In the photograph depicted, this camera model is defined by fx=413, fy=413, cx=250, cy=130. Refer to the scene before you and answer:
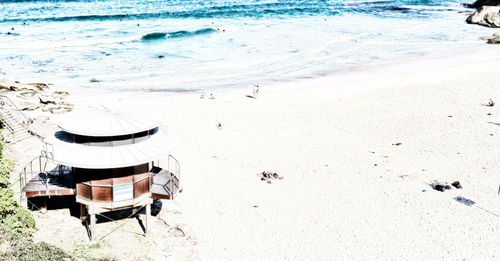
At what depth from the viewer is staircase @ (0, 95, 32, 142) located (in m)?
24.5

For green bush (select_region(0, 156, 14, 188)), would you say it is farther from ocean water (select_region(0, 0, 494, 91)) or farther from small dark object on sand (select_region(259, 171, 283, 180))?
ocean water (select_region(0, 0, 494, 91))

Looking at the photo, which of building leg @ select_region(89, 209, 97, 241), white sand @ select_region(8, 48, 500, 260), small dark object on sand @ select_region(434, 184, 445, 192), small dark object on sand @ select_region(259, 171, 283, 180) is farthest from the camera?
small dark object on sand @ select_region(259, 171, 283, 180)

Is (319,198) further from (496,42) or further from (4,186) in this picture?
(496,42)

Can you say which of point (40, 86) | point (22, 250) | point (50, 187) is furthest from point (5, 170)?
point (40, 86)

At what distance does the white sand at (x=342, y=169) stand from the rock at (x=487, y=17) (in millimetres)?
38880

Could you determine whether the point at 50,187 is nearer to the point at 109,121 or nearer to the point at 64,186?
the point at 64,186

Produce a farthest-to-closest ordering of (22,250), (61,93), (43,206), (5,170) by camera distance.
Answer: (61,93) → (5,170) → (43,206) → (22,250)

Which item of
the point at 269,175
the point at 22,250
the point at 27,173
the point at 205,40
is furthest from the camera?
the point at 205,40

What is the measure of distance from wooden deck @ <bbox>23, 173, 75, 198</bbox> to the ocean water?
2407cm

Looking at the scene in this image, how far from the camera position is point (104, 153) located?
47.2ft

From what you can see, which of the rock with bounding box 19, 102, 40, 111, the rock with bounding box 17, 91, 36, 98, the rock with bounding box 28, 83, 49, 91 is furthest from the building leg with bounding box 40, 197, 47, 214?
the rock with bounding box 28, 83, 49, 91

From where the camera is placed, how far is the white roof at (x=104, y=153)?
551 inches

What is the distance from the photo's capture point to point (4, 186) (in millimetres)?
17406

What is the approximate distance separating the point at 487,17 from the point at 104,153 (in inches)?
3026
